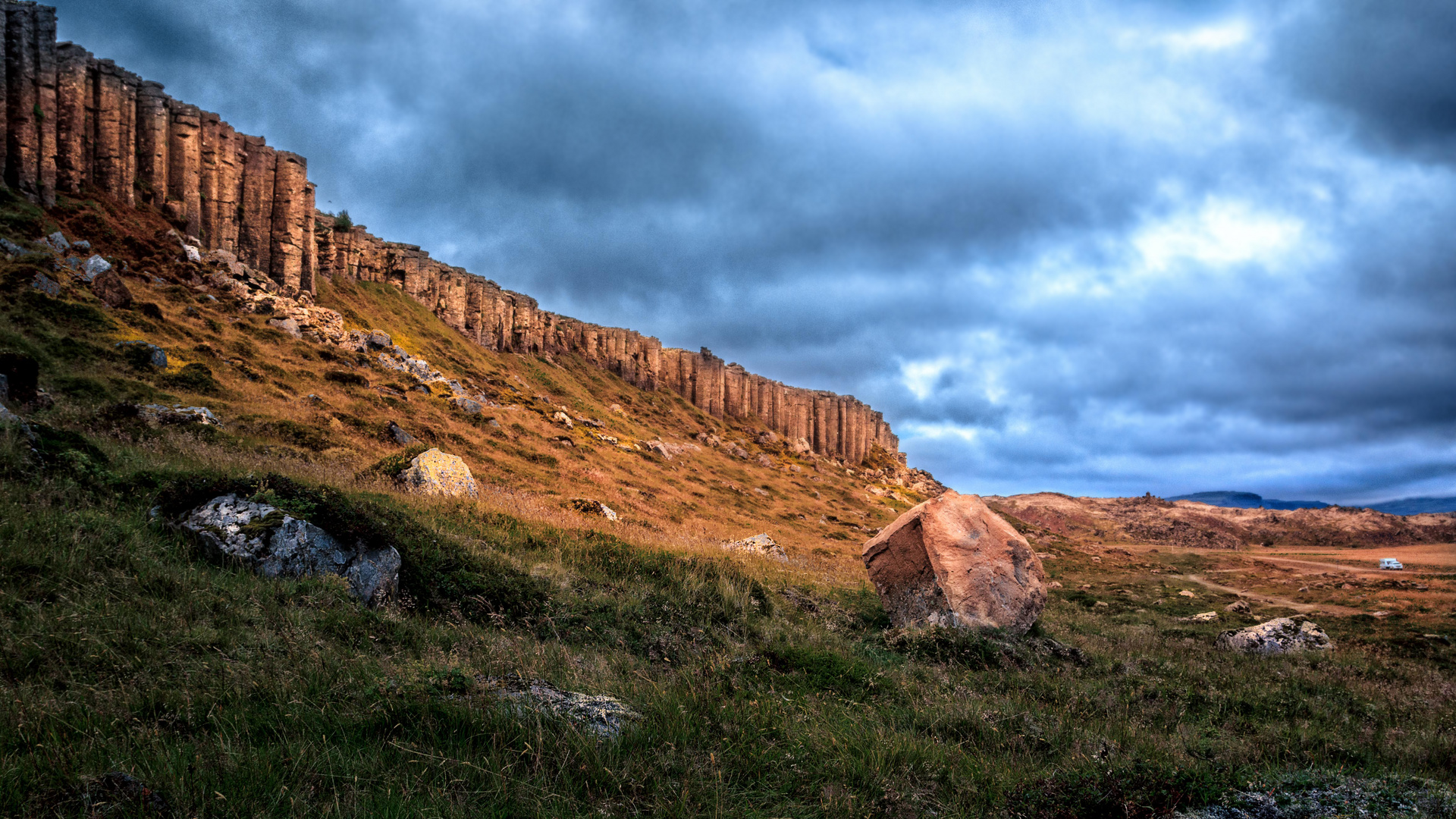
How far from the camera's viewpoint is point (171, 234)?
1702 inches

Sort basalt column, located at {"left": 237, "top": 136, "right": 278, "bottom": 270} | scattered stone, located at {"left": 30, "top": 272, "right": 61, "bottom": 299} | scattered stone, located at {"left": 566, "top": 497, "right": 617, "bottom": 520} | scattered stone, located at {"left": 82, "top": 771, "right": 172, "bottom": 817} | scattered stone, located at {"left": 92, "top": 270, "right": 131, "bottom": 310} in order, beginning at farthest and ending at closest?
basalt column, located at {"left": 237, "top": 136, "right": 278, "bottom": 270} → scattered stone, located at {"left": 92, "top": 270, "right": 131, "bottom": 310} → scattered stone, located at {"left": 30, "top": 272, "right": 61, "bottom": 299} → scattered stone, located at {"left": 566, "top": 497, "right": 617, "bottom": 520} → scattered stone, located at {"left": 82, "top": 771, "right": 172, "bottom": 817}

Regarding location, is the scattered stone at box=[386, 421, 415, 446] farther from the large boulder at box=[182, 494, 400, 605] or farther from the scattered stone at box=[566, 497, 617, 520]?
the large boulder at box=[182, 494, 400, 605]

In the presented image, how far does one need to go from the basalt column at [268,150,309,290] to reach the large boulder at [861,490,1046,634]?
2430 inches

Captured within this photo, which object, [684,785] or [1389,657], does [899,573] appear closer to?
[684,785]

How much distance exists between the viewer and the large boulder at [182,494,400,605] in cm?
712

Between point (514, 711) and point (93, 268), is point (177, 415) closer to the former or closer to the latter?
point (514, 711)

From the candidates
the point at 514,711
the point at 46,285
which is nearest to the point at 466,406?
the point at 46,285

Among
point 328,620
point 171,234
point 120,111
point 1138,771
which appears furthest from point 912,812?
point 120,111

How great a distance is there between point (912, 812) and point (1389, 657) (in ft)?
61.8

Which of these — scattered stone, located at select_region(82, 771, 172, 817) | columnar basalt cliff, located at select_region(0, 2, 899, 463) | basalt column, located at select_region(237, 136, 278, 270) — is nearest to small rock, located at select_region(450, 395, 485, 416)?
columnar basalt cliff, located at select_region(0, 2, 899, 463)

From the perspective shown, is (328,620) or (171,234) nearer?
(328,620)

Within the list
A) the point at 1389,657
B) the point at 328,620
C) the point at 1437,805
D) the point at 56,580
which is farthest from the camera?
the point at 1389,657

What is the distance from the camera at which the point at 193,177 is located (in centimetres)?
4884

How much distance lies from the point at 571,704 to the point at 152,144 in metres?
64.6
